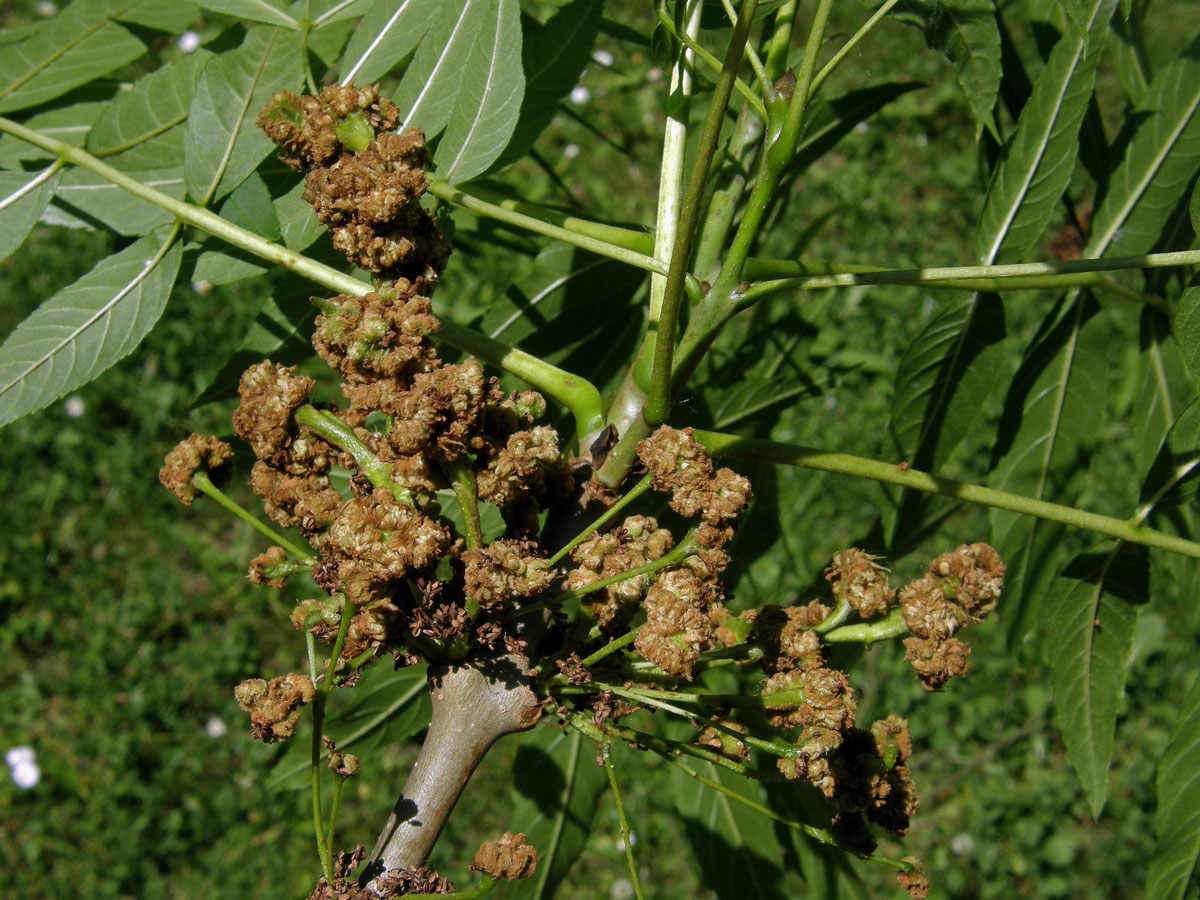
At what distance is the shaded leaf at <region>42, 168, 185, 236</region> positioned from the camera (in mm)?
1635

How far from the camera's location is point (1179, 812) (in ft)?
4.83

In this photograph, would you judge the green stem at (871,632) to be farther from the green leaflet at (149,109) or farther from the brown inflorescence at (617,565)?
the green leaflet at (149,109)

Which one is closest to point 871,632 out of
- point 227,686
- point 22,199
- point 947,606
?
point 947,606

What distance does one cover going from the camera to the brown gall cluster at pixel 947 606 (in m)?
1.13

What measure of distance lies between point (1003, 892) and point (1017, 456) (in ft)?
11.6

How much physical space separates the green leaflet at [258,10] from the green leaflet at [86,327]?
410mm

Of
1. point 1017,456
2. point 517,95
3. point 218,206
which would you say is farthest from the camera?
point 1017,456

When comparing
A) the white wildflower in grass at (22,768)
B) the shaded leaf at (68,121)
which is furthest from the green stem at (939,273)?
the white wildflower in grass at (22,768)

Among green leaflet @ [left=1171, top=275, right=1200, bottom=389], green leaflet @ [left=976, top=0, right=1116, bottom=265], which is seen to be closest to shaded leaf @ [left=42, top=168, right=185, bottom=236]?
green leaflet @ [left=976, top=0, right=1116, bottom=265]

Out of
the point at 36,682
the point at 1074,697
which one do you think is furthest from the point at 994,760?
the point at 36,682

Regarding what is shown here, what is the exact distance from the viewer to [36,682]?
4.45 meters

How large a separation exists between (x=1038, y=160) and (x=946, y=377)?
0.38 meters

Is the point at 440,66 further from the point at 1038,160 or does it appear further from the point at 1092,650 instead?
the point at 1092,650

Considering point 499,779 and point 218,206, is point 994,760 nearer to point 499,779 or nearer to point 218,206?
point 499,779
